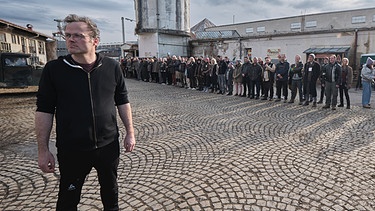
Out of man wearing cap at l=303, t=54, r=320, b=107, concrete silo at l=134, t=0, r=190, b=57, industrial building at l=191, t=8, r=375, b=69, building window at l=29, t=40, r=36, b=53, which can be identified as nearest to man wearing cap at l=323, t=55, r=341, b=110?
man wearing cap at l=303, t=54, r=320, b=107

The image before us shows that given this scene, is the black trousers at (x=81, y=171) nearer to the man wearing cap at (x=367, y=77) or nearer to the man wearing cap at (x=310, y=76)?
the man wearing cap at (x=310, y=76)

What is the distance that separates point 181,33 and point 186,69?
1387cm

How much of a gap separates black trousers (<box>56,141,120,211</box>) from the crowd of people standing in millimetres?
8970

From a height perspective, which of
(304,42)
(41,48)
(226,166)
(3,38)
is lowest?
(226,166)

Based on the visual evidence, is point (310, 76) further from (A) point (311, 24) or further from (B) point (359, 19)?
(A) point (311, 24)

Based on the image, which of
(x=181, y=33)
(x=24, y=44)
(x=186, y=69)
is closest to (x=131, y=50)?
(x=181, y=33)

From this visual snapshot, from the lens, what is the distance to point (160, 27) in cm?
2700

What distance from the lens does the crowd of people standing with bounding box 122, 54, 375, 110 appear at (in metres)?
9.27

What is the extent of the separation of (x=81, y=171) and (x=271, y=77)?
9971 millimetres

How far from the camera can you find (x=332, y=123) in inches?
276

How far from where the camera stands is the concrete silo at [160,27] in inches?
1052

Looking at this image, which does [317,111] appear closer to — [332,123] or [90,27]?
[332,123]

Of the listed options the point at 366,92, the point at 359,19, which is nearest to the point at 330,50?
the point at 366,92

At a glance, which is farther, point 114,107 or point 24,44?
point 24,44
